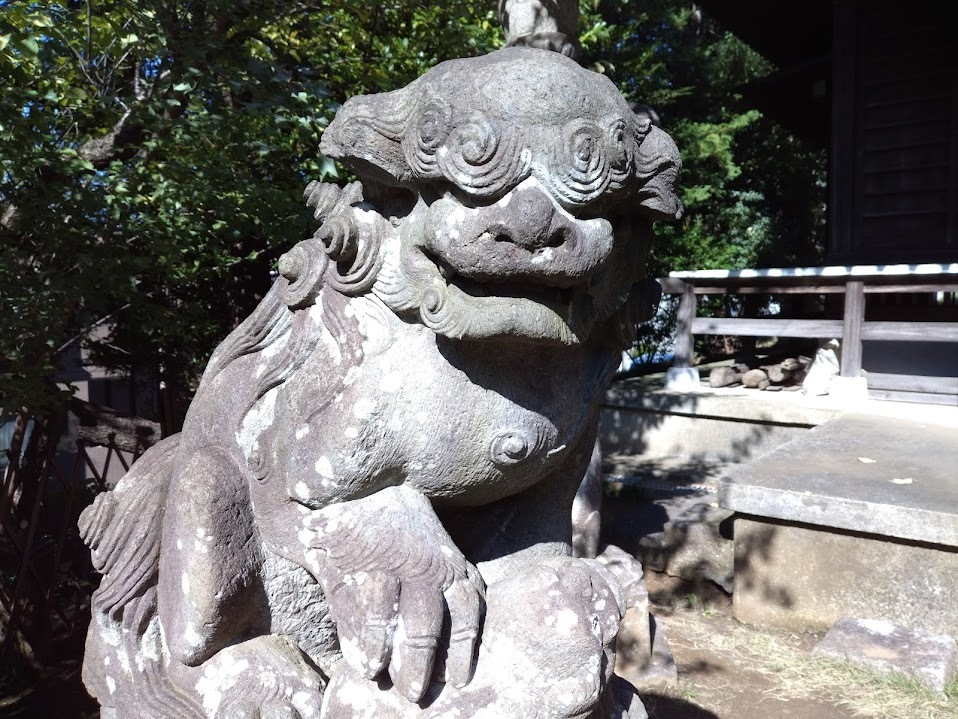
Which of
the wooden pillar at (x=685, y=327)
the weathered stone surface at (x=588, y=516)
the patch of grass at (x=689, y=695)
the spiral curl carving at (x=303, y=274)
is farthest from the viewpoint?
the wooden pillar at (x=685, y=327)

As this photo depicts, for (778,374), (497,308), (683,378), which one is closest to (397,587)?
(497,308)

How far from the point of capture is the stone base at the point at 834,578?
328 cm

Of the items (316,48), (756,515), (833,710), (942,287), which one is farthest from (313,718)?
(942,287)

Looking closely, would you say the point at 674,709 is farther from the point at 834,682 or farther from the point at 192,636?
the point at 192,636

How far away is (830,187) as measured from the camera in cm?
740

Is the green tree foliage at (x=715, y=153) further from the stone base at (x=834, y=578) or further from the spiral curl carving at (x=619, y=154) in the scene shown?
the spiral curl carving at (x=619, y=154)

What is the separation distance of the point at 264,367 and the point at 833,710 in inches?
107

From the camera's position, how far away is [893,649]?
10.3 ft

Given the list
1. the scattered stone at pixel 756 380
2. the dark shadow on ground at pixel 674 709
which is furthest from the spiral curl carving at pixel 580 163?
the scattered stone at pixel 756 380

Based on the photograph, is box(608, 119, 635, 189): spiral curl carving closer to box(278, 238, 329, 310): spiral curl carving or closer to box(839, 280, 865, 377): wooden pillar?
box(278, 238, 329, 310): spiral curl carving

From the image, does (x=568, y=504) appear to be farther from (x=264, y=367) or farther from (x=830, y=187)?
(x=830, y=187)

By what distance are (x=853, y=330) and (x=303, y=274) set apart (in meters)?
5.78

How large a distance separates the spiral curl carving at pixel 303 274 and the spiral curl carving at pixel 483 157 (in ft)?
1.13

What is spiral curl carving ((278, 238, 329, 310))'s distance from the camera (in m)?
1.39
